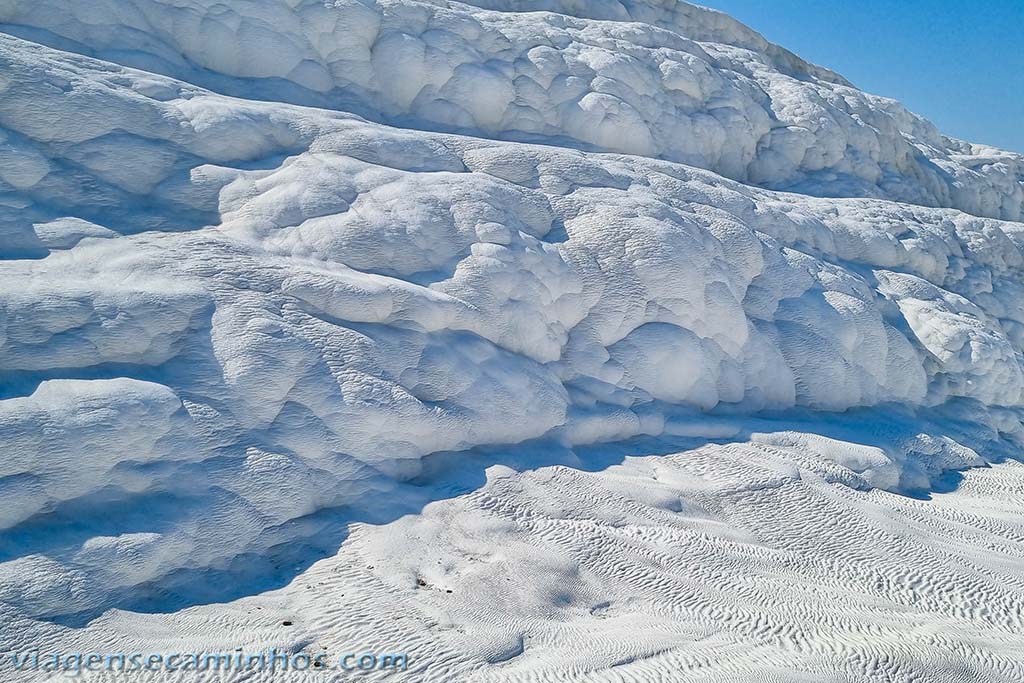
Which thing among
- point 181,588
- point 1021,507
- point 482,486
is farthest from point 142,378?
point 1021,507

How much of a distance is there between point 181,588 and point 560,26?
198 inches

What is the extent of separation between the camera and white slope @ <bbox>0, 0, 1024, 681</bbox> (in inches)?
85.6

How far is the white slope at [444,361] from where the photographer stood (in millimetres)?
2174

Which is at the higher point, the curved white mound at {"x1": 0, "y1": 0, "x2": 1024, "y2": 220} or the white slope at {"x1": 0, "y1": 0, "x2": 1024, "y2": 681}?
the curved white mound at {"x1": 0, "y1": 0, "x2": 1024, "y2": 220}

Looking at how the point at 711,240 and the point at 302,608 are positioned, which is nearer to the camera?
the point at 302,608

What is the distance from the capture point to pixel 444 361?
117 inches

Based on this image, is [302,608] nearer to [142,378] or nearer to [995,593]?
[142,378]

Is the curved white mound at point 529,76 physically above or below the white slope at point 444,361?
above

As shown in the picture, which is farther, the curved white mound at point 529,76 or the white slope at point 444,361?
the curved white mound at point 529,76

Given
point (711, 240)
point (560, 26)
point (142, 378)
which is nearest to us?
→ point (142, 378)

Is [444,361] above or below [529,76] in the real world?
below

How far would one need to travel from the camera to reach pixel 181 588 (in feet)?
7.06

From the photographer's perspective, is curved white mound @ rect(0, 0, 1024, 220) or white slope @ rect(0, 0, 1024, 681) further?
curved white mound @ rect(0, 0, 1024, 220)

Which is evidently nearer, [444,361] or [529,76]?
[444,361]
